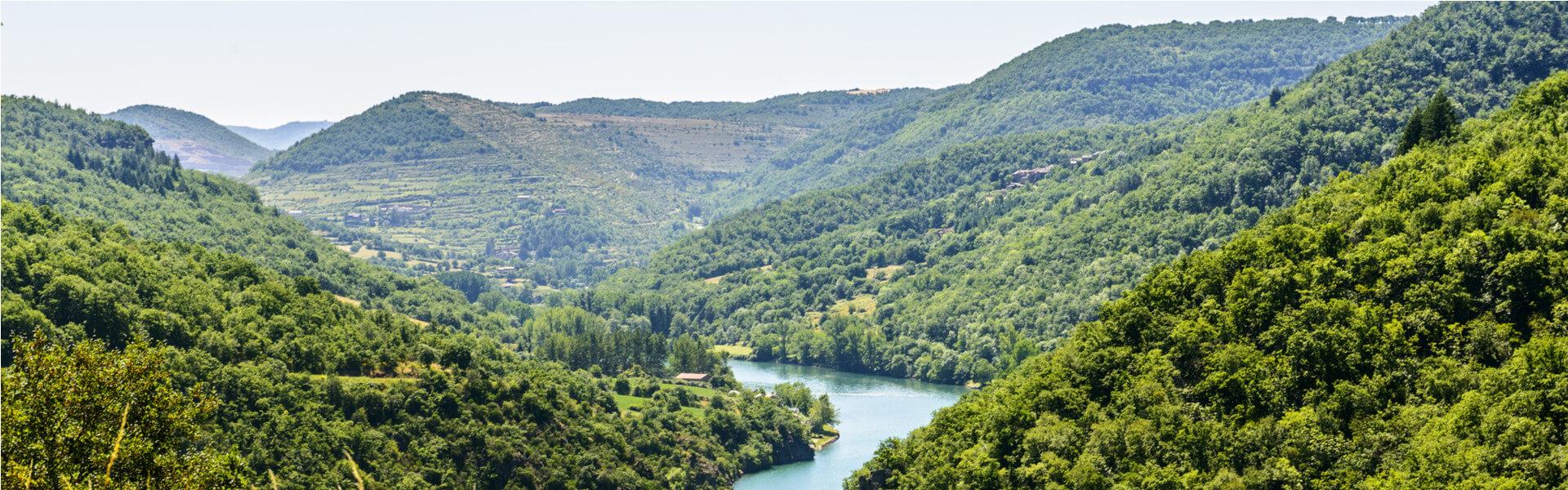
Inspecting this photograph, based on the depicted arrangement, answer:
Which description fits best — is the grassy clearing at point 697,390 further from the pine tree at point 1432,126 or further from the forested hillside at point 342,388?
the pine tree at point 1432,126

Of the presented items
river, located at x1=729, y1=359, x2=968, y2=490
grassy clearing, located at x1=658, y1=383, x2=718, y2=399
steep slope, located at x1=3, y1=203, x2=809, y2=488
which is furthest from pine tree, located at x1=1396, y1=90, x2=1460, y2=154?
grassy clearing, located at x1=658, y1=383, x2=718, y2=399

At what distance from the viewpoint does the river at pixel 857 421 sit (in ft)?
443

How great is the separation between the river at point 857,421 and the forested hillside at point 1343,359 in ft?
124

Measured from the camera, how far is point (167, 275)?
4788 inches

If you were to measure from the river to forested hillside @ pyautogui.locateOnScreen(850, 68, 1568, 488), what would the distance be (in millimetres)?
37837

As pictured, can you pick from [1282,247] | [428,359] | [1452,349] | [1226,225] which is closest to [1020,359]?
[1226,225]

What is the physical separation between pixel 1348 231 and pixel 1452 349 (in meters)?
17.4

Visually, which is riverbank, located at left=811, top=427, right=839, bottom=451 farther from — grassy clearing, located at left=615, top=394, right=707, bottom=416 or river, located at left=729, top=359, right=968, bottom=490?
grassy clearing, located at left=615, top=394, right=707, bottom=416

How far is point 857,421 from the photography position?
164 meters

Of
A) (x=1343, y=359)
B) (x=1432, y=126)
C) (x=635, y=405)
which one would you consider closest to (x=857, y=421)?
(x=635, y=405)

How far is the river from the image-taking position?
13512 centimetres

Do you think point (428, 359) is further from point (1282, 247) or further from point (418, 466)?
point (1282, 247)

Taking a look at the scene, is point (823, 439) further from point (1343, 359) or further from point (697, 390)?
point (1343, 359)

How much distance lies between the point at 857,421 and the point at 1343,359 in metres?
94.8
